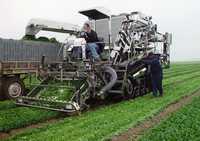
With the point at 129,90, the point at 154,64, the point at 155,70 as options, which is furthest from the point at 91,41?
the point at 155,70

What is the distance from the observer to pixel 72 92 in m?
11.2

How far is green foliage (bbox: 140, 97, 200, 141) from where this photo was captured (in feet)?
24.1

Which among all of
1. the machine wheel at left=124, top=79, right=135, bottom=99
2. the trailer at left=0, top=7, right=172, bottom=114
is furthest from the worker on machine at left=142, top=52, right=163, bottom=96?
the machine wheel at left=124, top=79, right=135, bottom=99

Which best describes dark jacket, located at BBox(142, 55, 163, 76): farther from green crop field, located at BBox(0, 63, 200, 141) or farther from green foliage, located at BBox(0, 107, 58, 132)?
green foliage, located at BBox(0, 107, 58, 132)

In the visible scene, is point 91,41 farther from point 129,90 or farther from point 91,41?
point 129,90

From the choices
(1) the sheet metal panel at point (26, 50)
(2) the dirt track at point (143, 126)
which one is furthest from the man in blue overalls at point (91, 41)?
(2) the dirt track at point (143, 126)

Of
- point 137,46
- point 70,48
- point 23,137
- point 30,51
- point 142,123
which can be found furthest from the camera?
point 30,51

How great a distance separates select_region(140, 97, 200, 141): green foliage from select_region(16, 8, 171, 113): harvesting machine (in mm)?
2706

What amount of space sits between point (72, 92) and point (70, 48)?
108 inches

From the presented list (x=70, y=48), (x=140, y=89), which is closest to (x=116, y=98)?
(x=140, y=89)

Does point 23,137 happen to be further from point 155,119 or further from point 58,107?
point 155,119

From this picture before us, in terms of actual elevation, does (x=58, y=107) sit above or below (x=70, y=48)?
below

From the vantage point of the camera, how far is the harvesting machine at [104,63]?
11.4m

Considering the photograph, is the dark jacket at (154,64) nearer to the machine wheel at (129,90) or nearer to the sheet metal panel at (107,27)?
the machine wheel at (129,90)
